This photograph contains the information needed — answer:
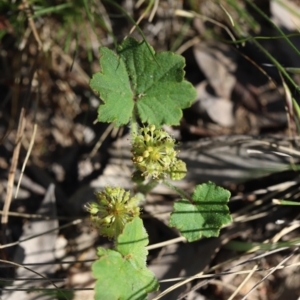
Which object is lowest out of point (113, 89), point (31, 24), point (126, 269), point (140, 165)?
point (126, 269)

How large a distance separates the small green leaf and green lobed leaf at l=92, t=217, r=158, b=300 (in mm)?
179

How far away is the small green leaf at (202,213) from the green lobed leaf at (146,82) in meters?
0.33

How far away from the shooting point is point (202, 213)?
200cm

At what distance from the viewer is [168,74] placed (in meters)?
2.09

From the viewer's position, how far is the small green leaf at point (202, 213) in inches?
77.5

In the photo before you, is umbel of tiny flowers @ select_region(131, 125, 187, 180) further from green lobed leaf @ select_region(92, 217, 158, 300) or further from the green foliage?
green lobed leaf @ select_region(92, 217, 158, 300)

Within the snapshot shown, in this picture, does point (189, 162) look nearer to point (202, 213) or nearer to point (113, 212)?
point (202, 213)

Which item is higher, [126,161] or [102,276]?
[126,161]

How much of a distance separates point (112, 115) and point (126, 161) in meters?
0.79

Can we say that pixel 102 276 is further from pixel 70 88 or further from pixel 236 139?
pixel 70 88

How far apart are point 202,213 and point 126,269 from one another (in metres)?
0.39

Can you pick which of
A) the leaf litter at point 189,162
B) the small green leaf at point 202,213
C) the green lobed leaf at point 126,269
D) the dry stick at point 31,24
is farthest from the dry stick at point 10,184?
the small green leaf at point 202,213

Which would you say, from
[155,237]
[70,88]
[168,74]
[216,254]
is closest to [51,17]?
[70,88]

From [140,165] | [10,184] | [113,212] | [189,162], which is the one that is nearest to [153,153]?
[140,165]
